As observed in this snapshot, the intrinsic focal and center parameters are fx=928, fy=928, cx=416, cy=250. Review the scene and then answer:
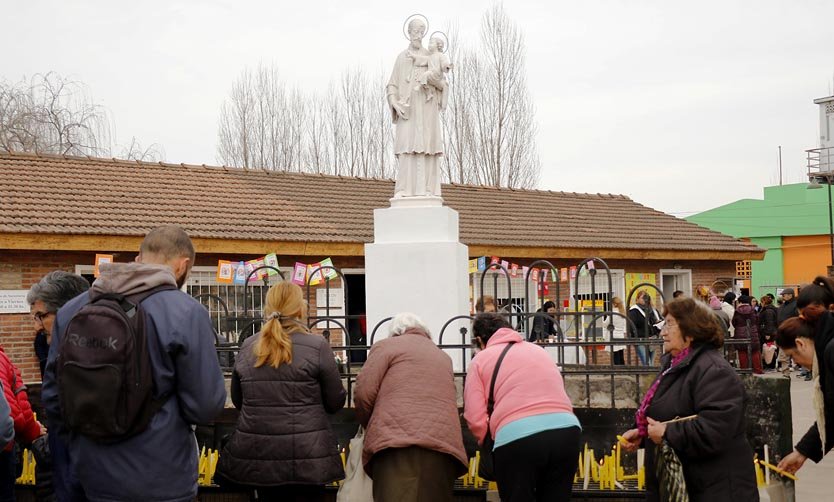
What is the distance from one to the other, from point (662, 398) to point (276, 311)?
2127mm

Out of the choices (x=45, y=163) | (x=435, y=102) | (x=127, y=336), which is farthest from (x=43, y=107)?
(x=127, y=336)

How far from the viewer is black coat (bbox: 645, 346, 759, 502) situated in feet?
14.3

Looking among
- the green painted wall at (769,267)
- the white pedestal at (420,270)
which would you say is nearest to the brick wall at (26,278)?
the white pedestal at (420,270)

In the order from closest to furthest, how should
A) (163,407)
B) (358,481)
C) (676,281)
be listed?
(163,407) < (358,481) < (676,281)

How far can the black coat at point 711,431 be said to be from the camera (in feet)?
14.3

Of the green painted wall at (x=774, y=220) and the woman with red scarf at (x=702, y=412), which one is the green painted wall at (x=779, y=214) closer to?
the green painted wall at (x=774, y=220)

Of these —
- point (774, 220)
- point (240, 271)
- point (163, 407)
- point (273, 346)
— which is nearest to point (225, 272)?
point (240, 271)

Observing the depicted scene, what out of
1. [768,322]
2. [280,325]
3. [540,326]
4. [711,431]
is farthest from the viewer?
[768,322]

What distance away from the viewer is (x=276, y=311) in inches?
205

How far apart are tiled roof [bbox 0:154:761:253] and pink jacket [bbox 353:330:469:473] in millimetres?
10579

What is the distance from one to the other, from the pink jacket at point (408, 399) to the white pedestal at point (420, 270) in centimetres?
370

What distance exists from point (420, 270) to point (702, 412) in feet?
15.9

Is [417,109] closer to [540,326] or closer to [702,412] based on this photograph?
[540,326]

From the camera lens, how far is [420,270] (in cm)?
903
